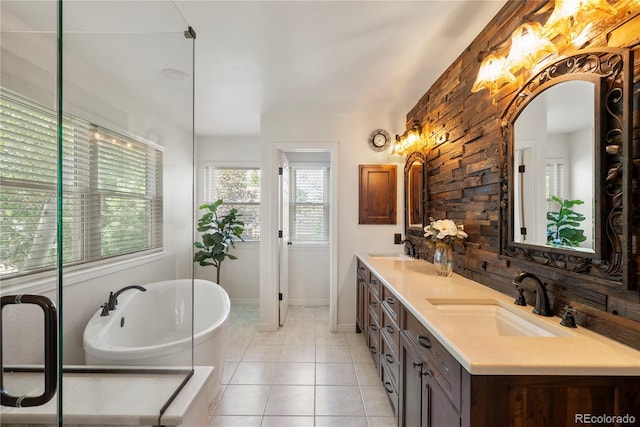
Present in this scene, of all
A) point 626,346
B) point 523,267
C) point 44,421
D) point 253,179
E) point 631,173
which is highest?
point 253,179

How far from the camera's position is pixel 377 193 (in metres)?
3.21

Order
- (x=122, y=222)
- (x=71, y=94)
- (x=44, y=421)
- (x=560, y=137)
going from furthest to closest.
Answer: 1. (x=122, y=222)
2. (x=71, y=94)
3. (x=560, y=137)
4. (x=44, y=421)

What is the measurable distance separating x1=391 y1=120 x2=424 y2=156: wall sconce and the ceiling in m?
0.41

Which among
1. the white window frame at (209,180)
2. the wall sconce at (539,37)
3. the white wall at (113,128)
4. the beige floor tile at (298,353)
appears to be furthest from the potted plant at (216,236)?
the wall sconce at (539,37)

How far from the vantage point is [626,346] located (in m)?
0.92

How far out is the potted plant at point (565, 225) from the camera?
1.09 metres

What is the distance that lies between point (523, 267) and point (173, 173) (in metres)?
2.05

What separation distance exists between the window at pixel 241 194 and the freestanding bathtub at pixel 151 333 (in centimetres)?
242

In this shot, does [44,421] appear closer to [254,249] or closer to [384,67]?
[384,67]

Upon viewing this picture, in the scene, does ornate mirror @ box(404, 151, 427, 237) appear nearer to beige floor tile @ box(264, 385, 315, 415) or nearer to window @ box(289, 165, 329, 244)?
window @ box(289, 165, 329, 244)

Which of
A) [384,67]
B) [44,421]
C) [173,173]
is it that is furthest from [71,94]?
[384,67]

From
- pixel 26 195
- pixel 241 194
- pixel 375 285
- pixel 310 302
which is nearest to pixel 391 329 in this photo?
pixel 375 285

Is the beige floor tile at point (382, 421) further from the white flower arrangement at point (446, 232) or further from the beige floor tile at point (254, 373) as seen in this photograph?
the white flower arrangement at point (446, 232)

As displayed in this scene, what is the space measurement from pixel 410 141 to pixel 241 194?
2673mm
